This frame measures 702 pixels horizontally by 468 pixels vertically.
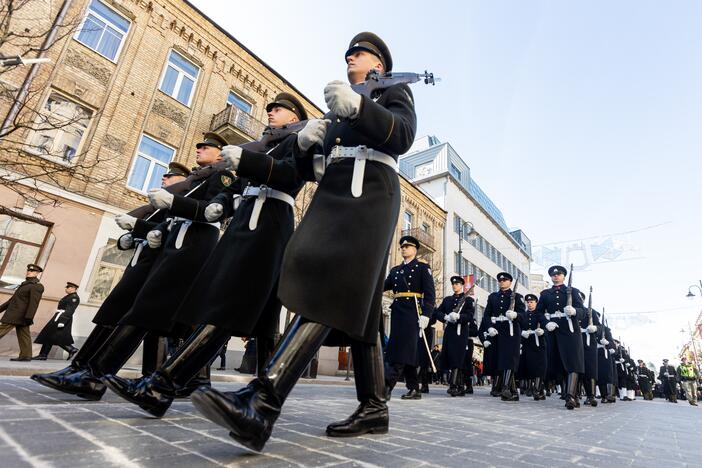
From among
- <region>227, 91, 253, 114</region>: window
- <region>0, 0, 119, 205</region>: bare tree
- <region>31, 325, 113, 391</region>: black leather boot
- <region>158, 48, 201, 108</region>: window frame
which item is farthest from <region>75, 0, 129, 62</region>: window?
<region>31, 325, 113, 391</region>: black leather boot

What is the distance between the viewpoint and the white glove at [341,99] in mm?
1731

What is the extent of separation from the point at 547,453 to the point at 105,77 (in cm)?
1427

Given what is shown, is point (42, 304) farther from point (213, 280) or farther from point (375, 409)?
point (375, 409)

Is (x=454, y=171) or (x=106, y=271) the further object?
(x=454, y=171)

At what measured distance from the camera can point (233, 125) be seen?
13469mm

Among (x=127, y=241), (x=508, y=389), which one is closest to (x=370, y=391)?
(x=127, y=241)

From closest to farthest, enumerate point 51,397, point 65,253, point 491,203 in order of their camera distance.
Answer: point 51,397 → point 65,253 → point 491,203

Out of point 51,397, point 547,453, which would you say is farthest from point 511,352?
point 51,397

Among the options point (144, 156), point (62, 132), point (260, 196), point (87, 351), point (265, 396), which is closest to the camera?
point (265, 396)

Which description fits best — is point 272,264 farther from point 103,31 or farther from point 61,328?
point 103,31

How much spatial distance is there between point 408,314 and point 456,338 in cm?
300

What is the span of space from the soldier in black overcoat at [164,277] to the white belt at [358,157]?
1484mm

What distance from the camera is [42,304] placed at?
31.5 ft

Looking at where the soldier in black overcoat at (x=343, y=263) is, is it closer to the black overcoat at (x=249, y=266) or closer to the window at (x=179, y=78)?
the black overcoat at (x=249, y=266)
